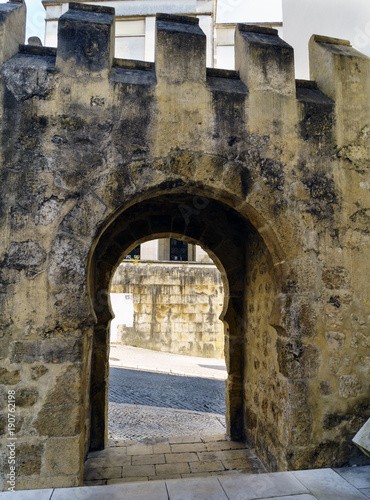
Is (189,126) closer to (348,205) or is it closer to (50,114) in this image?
(50,114)

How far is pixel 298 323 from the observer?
10.7 feet

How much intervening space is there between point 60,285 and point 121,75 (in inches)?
74.6

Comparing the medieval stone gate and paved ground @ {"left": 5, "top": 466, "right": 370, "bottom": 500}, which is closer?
paved ground @ {"left": 5, "top": 466, "right": 370, "bottom": 500}

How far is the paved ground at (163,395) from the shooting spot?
569cm

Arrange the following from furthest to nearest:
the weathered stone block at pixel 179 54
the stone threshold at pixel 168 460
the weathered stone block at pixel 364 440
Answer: the stone threshold at pixel 168 460 < the weathered stone block at pixel 179 54 < the weathered stone block at pixel 364 440

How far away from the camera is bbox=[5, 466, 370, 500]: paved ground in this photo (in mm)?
2221

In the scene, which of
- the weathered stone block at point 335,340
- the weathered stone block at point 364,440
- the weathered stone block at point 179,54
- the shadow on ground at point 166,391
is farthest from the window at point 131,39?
the weathered stone block at point 364,440

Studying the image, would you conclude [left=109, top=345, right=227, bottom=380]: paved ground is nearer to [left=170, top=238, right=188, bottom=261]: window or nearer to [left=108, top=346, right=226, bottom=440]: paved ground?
[left=108, top=346, right=226, bottom=440]: paved ground

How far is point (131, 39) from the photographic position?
18.7 m

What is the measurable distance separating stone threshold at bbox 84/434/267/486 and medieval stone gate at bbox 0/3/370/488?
65cm

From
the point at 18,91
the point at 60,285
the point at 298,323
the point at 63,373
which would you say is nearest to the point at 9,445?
the point at 63,373

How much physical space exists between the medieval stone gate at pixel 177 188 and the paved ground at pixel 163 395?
2280 millimetres

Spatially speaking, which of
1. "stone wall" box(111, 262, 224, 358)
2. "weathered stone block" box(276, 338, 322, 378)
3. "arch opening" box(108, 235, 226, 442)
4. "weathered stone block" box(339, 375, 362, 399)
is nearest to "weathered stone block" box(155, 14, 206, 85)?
"weathered stone block" box(276, 338, 322, 378)

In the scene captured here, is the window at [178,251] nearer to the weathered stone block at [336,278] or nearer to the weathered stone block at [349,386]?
the weathered stone block at [336,278]
